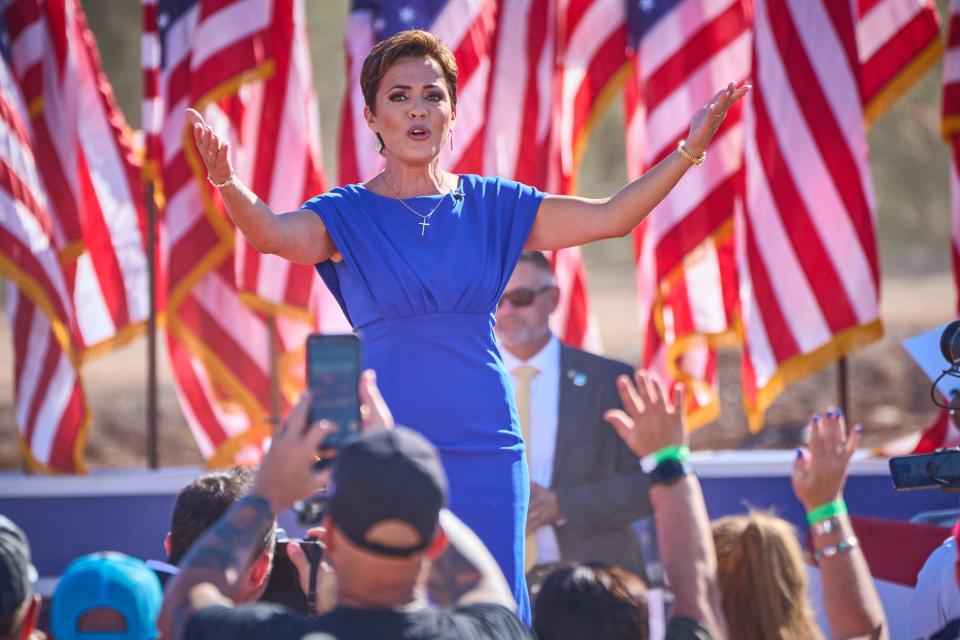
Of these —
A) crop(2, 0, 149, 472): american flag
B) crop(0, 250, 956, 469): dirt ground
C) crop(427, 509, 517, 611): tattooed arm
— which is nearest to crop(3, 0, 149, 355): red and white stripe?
crop(2, 0, 149, 472): american flag

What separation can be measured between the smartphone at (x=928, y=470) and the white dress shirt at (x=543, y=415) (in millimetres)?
2345

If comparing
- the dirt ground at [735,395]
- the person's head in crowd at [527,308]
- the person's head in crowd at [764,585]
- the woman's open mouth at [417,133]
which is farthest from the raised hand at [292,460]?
the dirt ground at [735,395]

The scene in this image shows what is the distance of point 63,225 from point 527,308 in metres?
2.86

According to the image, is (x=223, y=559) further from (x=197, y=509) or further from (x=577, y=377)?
(x=577, y=377)

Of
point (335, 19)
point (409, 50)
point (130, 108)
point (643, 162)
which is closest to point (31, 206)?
point (643, 162)

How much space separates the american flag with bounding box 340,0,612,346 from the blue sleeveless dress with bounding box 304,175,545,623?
401cm

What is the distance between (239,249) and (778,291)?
2736mm

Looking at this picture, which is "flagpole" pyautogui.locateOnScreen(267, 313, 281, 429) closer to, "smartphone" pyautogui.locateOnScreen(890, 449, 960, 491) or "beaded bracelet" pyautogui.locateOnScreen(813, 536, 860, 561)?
"smartphone" pyautogui.locateOnScreen(890, 449, 960, 491)

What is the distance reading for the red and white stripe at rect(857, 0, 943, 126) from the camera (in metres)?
6.50

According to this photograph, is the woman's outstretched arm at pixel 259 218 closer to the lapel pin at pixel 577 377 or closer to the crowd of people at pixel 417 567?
the crowd of people at pixel 417 567

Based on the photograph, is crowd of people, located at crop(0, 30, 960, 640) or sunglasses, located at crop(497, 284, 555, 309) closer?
crowd of people, located at crop(0, 30, 960, 640)

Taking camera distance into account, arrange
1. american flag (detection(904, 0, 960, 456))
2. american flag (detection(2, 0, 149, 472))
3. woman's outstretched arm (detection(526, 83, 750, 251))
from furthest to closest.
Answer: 1. american flag (detection(2, 0, 149, 472))
2. american flag (detection(904, 0, 960, 456))
3. woman's outstretched arm (detection(526, 83, 750, 251))

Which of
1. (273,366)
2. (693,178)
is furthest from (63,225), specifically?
(693,178)

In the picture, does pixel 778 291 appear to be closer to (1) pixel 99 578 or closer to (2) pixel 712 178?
(2) pixel 712 178
